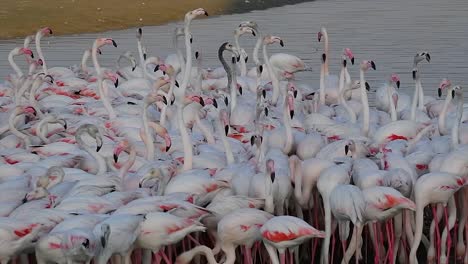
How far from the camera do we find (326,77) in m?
11.0

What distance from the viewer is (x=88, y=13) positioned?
20609 mm

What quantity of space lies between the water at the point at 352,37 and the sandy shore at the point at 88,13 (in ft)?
1.93

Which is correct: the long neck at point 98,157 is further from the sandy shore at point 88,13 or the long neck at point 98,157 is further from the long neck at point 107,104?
the sandy shore at point 88,13

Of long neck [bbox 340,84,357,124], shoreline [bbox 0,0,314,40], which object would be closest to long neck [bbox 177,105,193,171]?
long neck [bbox 340,84,357,124]

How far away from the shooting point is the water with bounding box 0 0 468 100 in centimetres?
1460

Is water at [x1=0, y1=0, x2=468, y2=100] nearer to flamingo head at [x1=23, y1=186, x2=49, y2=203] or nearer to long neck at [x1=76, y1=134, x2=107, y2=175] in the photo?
long neck at [x1=76, y1=134, x2=107, y2=175]

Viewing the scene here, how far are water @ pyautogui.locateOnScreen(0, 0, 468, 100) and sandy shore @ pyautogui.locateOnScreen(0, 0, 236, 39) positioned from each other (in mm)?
590

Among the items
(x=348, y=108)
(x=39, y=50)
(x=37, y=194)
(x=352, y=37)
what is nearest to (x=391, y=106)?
(x=348, y=108)

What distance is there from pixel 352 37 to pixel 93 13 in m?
5.78

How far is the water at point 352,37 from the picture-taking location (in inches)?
575

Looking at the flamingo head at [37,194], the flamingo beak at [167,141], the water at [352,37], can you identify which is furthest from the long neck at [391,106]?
the flamingo head at [37,194]

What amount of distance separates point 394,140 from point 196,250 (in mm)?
2215

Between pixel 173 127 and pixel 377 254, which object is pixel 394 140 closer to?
pixel 377 254

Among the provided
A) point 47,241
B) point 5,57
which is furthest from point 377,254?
point 5,57
